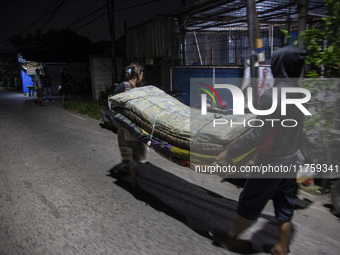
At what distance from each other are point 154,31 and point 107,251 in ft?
36.8

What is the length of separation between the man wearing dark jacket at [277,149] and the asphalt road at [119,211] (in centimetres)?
60

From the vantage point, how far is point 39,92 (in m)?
14.9

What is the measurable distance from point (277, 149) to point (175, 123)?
1244 mm

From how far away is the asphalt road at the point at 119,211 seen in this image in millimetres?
3051

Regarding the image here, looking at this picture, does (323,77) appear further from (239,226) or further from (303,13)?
(239,226)

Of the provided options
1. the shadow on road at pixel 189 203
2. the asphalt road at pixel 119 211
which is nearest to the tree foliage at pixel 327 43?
the asphalt road at pixel 119 211

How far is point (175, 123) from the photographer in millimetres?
3344

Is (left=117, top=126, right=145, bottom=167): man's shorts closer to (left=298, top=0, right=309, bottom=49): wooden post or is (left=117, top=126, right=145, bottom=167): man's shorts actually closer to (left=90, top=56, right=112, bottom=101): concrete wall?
(left=298, top=0, right=309, bottom=49): wooden post

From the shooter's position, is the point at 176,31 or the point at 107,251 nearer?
the point at 107,251

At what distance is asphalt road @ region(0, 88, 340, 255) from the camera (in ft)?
10.0

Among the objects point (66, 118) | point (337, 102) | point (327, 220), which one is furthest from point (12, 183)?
point (66, 118)

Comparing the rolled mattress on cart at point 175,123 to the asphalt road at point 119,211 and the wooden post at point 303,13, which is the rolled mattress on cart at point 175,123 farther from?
the wooden post at point 303,13

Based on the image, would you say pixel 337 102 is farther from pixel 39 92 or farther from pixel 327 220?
pixel 39 92

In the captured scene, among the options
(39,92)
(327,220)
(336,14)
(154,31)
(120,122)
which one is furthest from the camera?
(39,92)
